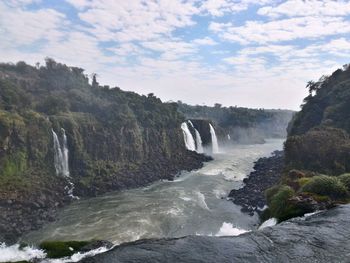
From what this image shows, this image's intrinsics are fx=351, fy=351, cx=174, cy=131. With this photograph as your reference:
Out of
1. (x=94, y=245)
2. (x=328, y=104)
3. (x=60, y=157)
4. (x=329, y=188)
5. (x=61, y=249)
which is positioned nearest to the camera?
(x=61, y=249)

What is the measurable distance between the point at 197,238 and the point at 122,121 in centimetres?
6080

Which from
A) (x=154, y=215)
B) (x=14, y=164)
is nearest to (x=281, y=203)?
(x=154, y=215)

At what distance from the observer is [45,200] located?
1852 inches

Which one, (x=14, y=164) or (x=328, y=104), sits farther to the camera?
(x=328, y=104)

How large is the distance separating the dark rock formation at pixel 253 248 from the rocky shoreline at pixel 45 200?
83.1 feet

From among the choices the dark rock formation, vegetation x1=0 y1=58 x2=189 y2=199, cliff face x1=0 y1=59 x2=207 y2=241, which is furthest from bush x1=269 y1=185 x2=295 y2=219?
vegetation x1=0 y1=58 x2=189 y2=199

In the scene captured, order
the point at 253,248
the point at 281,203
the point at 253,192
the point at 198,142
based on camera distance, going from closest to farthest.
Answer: the point at 253,248 < the point at 281,203 < the point at 253,192 < the point at 198,142

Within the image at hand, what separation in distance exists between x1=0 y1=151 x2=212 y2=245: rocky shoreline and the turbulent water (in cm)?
159

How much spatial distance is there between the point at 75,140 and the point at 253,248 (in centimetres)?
5160

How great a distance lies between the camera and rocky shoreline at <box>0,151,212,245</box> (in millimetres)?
38188

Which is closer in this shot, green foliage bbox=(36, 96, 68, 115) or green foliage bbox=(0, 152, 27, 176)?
green foliage bbox=(0, 152, 27, 176)

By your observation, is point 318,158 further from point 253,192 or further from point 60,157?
point 60,157

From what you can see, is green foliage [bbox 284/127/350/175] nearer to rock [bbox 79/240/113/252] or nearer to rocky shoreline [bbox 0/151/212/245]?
rocky shoreline [bbox 0/151/212/245]

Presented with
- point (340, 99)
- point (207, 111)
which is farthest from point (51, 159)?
point (207, 111)
